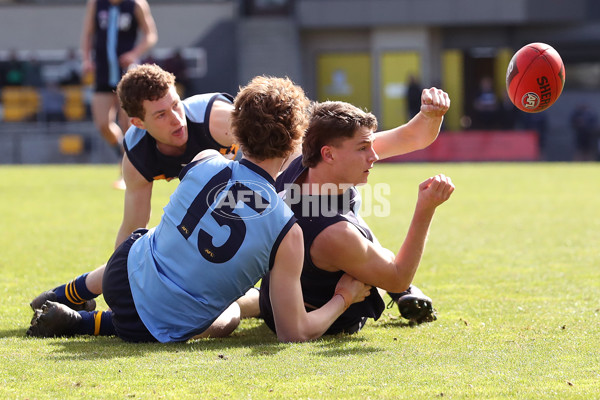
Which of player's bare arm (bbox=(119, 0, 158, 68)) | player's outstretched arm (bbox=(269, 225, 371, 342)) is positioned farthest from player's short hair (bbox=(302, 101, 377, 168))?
player's bare arm (bbox=(119, 0, 158, 68))

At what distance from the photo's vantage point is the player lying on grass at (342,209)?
185 inches

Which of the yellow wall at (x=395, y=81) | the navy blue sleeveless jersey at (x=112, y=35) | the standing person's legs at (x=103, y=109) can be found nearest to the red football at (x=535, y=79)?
the navy blue sleeveless jersey at (x=112, y=35)

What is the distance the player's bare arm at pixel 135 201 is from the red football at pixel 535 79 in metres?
2.61

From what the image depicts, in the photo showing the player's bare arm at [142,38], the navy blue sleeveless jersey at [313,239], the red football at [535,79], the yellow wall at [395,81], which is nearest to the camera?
the navy blue sleeveless jersey at [313,239]

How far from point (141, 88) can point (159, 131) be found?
0.31m

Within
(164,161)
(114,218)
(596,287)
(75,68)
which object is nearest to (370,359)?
(164,161)

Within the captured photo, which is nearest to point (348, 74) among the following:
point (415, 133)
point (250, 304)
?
point (415, 133)

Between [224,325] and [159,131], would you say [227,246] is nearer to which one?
[224,325]

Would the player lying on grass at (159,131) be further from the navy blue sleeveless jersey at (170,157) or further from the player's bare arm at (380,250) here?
the player's bare arm at (380,250)

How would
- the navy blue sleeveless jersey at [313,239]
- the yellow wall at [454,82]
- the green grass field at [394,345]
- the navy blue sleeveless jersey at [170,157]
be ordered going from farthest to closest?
the yellow wall at [454,82]
the navy blue sleeveless jersey at [170,157]
the navy blue sleeveless jersey at [313,239]
the green grass field at [394,345]

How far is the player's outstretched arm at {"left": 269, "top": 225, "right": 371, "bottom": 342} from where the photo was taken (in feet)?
14.5

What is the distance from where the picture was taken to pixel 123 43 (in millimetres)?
11367

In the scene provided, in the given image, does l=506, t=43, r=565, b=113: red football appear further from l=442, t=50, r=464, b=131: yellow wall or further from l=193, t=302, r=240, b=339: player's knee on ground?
l=442, t=50, r=464, b=131: yellow wall

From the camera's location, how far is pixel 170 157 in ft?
19.7
